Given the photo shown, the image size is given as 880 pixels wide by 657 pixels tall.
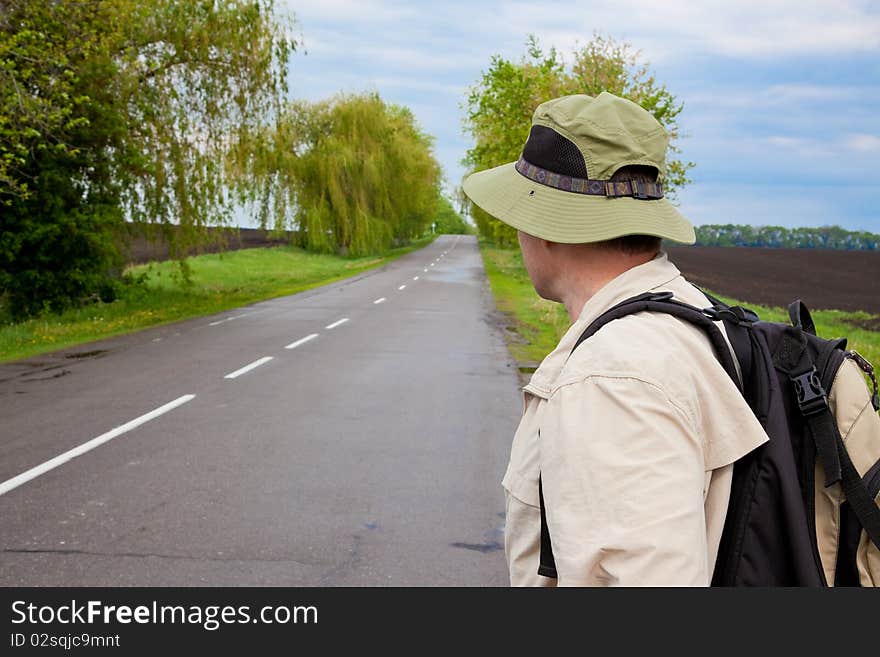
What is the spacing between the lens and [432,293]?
2767 centimetres

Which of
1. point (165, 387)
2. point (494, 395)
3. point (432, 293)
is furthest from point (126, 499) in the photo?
point (432, 293)

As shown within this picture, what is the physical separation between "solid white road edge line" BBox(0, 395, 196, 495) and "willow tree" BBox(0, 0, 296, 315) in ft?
27.3

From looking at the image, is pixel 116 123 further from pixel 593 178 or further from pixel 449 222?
pixel 449 222

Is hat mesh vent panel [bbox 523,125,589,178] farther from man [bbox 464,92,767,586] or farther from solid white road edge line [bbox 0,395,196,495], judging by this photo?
solid white road edge line [bbox 0,395,196,495]

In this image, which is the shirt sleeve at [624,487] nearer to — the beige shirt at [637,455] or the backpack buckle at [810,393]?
the beige shirt at [637,455]

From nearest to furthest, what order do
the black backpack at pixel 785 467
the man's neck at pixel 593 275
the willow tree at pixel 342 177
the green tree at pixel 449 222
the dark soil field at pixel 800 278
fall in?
the black backpack at pixel 785 467 < the man's neck at pixel 593 275 < the dark soil field at pixel 800 278 < the willow tree at pixel 342 177 < the green tree at pixel 449 222

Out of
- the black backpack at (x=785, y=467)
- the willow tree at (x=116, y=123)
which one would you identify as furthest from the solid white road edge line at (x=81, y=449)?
the willow tree at (x=116, y=123)

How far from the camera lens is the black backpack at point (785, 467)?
4.54 feet

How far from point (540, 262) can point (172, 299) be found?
74.2 ft

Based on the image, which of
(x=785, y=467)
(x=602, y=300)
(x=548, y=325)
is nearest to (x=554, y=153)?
(x=602, y=300)

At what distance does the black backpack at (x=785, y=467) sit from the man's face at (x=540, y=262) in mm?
245

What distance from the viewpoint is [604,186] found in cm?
156
